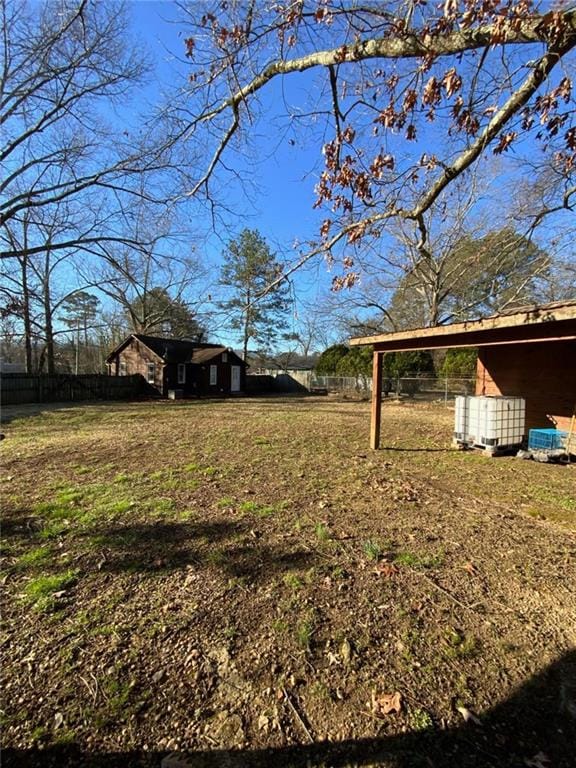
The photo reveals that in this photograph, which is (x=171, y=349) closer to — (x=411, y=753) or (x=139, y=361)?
(x=139, y=361)

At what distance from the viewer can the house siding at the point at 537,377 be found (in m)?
7.90

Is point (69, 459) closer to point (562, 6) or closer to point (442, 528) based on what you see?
point (442, 528)

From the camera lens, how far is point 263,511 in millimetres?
4266

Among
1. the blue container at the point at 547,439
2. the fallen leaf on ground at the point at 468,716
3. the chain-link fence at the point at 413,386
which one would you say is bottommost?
the fallen leaf on ground at the point at 468,716

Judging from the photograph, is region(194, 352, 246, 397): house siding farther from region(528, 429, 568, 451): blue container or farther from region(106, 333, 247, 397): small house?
region(528, 429, 568, 451): blue container

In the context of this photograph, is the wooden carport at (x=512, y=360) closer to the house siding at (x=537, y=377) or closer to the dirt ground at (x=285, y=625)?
the house siding at (x=537, y=377)

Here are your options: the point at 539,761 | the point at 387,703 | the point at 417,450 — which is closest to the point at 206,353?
the point at 417,450

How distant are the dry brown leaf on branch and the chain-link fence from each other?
60.1 feet

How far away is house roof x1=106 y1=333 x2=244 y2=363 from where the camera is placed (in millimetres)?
22516

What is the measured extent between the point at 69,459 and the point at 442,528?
6.09 metres

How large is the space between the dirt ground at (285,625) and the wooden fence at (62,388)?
1423 cm

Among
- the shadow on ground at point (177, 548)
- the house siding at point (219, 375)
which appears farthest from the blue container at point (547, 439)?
the house siding at point (219, 375)

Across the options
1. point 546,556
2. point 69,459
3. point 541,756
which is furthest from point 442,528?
point 69,459

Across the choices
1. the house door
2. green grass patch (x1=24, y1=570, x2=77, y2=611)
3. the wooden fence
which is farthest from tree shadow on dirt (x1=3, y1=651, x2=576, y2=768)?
the house door
